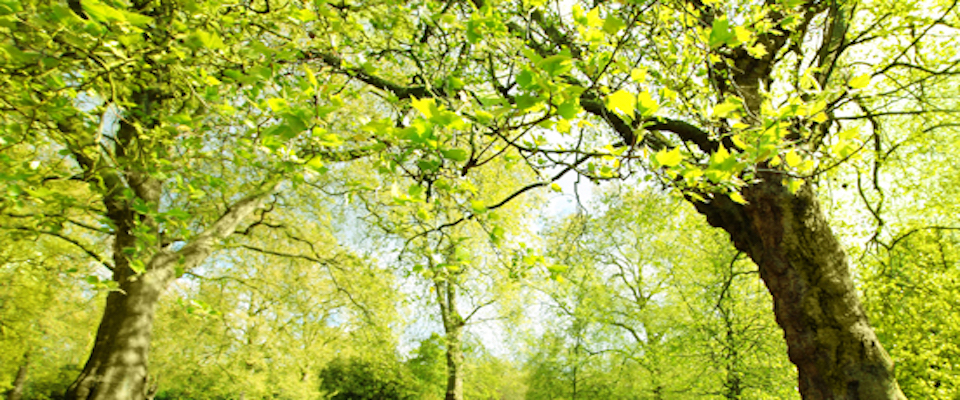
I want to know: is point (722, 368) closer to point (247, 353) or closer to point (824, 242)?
point (824, 242)

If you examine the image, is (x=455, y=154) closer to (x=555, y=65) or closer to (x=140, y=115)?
(x=555, y=65)

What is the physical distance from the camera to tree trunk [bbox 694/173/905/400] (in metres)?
3.84

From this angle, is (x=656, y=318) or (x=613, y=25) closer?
(x=613, y=25)

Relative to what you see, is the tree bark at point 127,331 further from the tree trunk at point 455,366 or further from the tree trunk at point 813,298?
the tree trunk at point 455,366

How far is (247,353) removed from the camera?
14.8 meters

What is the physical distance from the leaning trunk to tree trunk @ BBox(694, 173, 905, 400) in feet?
21.4

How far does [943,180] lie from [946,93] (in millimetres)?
5995

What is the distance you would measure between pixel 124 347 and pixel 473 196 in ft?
16.6

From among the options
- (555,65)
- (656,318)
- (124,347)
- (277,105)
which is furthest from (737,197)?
(656,318)

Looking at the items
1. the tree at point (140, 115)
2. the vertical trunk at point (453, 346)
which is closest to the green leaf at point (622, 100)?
the tree at point (140, 115)

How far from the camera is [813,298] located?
412cm

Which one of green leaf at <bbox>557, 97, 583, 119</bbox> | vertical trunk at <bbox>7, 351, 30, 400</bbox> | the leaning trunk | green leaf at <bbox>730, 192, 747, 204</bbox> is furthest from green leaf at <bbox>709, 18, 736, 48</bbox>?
vertical trunk at <bbox>7, 351, 30, 400</bbox>

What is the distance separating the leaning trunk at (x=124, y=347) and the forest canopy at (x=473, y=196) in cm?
3

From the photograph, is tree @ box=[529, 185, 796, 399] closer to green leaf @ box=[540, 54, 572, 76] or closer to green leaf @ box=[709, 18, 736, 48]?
green leaf @ box=[709, 18, 736, 48]
